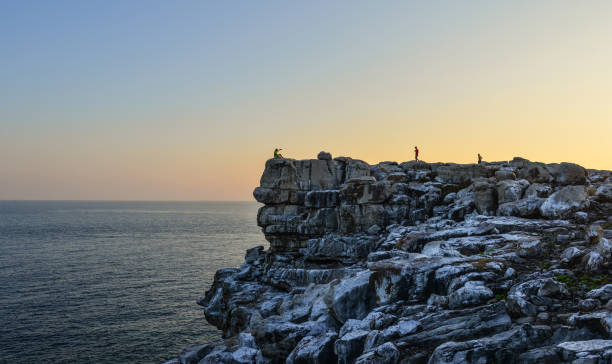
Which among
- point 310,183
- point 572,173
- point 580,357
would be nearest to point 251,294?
point 310,183

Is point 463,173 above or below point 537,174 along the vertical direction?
above

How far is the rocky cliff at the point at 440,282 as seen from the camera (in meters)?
14.7

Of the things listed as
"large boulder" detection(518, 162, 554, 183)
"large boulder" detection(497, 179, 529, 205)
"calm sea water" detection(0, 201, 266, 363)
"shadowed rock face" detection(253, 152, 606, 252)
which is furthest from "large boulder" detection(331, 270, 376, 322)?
"large boulder" detection(518, 162, 554, 183)

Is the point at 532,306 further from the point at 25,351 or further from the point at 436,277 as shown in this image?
the point at 25,351

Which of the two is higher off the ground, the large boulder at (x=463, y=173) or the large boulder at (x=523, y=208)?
the large boulder at (x=463, y=173)

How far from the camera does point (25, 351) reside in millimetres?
35875

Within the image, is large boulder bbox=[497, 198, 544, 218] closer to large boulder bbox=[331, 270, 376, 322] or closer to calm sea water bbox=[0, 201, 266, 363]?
large boulder bbox=[331, 270, 376, 322]

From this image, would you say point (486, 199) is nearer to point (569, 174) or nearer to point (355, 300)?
point (569, 174)

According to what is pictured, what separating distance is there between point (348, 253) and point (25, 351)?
3349cm

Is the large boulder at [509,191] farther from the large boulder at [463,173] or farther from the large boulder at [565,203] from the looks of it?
the large boulder at [463,173]

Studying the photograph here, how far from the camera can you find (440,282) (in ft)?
66.3

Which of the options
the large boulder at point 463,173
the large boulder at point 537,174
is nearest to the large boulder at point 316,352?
the large boulder at point 537,174

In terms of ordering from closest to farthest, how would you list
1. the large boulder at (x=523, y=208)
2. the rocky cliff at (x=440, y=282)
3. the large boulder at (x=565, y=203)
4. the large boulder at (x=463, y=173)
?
the rocky cliff at (x=440, y=282) < the large boulder at (x=565, y=203) < the large boulder at (x=523, y=208) < the large boulder at (x=463, y=173)

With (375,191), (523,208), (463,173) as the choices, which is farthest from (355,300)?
(463,173)
